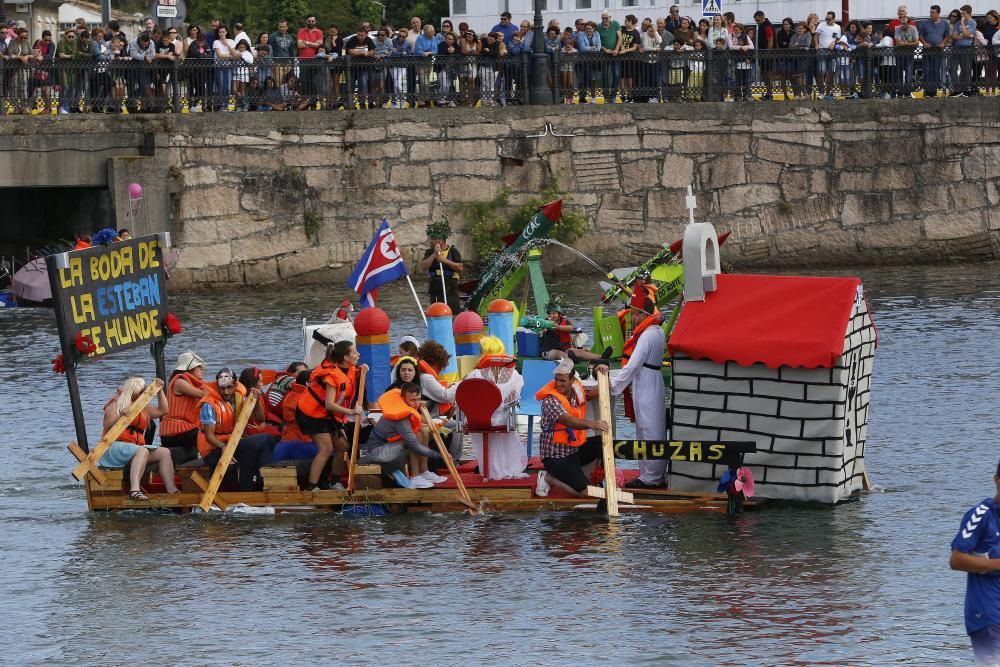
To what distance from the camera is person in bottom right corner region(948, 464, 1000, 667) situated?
8.91m

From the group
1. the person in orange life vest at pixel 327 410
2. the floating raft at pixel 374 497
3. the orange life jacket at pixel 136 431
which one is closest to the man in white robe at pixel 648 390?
the floating raft at pixel 374 497

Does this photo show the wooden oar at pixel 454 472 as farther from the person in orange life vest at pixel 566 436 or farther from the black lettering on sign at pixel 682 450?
the black lettering on sign at pixel 682 450

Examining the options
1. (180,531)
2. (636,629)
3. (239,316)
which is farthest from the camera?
(239,316)

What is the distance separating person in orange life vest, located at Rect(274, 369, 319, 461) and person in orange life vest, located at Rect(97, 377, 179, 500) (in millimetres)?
936

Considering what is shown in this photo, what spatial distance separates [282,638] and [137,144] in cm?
1938

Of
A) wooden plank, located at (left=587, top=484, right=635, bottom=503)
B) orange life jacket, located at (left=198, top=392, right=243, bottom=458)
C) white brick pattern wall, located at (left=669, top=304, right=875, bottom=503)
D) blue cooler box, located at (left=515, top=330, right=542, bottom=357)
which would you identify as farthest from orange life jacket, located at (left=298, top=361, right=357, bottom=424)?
blue cooler box, located at (left=515, top=330, right=542, bottom=357)

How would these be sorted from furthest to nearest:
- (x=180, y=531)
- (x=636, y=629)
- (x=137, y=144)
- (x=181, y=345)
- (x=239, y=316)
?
1. (x=137, y=144)
2. (x=239, y=316)
3. (x=181, y=345)
4. (x=180, y=531)
5. (x=636, y=629)

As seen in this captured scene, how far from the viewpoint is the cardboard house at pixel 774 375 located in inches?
558

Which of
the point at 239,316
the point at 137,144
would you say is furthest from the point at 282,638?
the point at 137,144

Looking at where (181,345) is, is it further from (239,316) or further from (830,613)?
(830,613)

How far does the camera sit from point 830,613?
11.9m

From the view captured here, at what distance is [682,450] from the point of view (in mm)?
14492

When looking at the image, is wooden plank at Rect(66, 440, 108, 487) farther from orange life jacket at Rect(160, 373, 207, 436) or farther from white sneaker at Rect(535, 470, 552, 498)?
white sneaker at Rect(535, 470, 552, 498)

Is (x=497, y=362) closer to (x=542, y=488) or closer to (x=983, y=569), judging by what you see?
(x=542, y=488)
